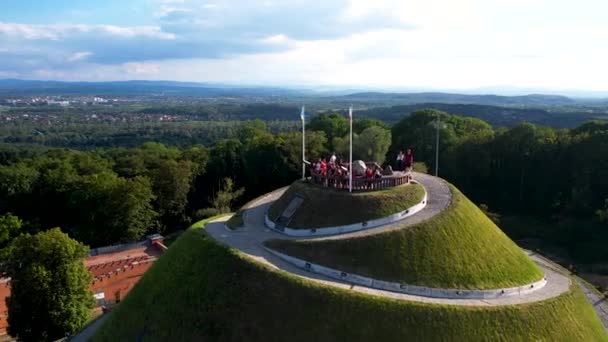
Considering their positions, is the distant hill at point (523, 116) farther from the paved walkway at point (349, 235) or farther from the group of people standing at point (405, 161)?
the paved walkway at point (349, 235)

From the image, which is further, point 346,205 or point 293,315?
point 346,205

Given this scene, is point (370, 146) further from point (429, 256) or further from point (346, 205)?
point (429, 256)

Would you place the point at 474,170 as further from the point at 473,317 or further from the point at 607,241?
the point at 473,317

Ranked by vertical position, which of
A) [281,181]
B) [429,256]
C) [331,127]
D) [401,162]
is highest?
[401,162]

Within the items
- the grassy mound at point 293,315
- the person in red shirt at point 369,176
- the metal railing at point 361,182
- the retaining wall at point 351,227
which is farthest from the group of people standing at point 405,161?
the grassy mound at point 293,315

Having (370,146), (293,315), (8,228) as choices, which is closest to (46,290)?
(293,315)

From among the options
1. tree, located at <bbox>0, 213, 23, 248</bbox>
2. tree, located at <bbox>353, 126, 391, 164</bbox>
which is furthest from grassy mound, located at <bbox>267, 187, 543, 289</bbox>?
tree, located at <bbox>0, 213, 23, 248</bbox>

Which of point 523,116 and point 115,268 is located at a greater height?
point 523,116
